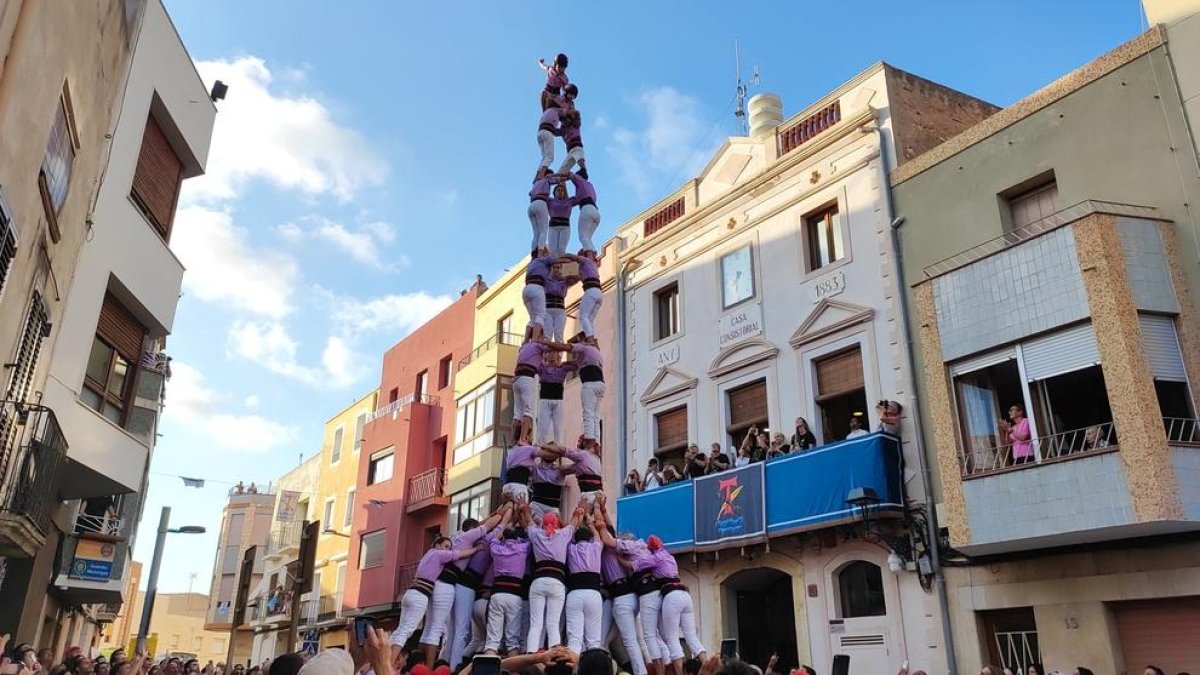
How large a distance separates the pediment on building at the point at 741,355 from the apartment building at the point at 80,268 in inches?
427

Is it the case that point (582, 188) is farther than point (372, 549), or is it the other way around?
point (372, 549)

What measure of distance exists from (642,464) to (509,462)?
10.6 m

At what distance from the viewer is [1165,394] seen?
12.0m

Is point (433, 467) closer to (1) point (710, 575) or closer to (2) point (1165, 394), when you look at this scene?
(1) point (710, 575)

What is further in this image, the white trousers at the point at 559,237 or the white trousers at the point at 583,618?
the white trousers at the point at 559,237

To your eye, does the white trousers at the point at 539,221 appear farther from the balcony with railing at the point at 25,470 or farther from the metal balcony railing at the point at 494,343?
the metal balcony railing at the point at 494,343

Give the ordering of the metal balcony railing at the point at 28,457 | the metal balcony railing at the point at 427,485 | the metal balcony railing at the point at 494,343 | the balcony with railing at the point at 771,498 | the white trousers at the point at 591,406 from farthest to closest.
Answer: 1. the metal balcony railing at the point at 427,485
2. the metal balcony railing at the point at 494,343
3. the balcony with railing at the point at 771,498
4. the white trousers at the point at 591,406
5. the metal balcony railing at the point at 28,457

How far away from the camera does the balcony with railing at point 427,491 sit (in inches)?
1098

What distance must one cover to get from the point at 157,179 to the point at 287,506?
112 feet

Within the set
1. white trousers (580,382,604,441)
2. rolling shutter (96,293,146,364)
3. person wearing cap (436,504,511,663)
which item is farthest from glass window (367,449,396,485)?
person wearing cap (436,504,511,663)

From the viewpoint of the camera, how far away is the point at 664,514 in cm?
1864

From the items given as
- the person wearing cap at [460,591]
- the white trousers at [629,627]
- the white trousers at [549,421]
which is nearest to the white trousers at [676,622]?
the white trousers at [629,627]

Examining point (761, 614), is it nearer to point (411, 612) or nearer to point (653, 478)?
point (653, 478)

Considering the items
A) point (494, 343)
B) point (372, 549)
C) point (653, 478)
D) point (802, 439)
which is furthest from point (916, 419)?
point (372, 549)
